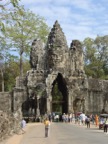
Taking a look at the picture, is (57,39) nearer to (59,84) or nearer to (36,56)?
(36,56)

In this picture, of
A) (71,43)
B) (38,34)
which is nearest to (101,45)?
(38,34)

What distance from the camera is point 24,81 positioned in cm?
5316

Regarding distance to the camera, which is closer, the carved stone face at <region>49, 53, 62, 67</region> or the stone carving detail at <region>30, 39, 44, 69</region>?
the carved stone face at <region>49, 53, 62, 67</region>

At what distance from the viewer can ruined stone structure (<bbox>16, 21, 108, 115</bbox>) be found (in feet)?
166

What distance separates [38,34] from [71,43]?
14989 millimetres

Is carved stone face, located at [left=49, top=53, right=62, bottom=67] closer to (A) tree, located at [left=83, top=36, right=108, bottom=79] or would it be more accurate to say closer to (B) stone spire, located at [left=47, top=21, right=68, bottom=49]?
(B) stone spire, located at [left=47, top=21, right=68, bottom=49]

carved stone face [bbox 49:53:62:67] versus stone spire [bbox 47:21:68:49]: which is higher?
stone spire [bbox 47:21:68:49]

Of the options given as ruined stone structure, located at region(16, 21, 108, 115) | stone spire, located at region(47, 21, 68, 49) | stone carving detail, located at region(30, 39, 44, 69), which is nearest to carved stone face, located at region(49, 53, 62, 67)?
ruined stone structure, located at region(16, 21, 108, 115)

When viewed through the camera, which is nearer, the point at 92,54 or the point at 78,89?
the point at 78,89

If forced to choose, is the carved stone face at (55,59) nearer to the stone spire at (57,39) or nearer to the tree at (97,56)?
the stone spire at (57,39)

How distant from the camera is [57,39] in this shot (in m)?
53.7

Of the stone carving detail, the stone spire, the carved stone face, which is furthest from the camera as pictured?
the stone carving detail

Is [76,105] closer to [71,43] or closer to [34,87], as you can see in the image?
[34,87]

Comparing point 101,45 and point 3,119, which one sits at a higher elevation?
point 101,45
